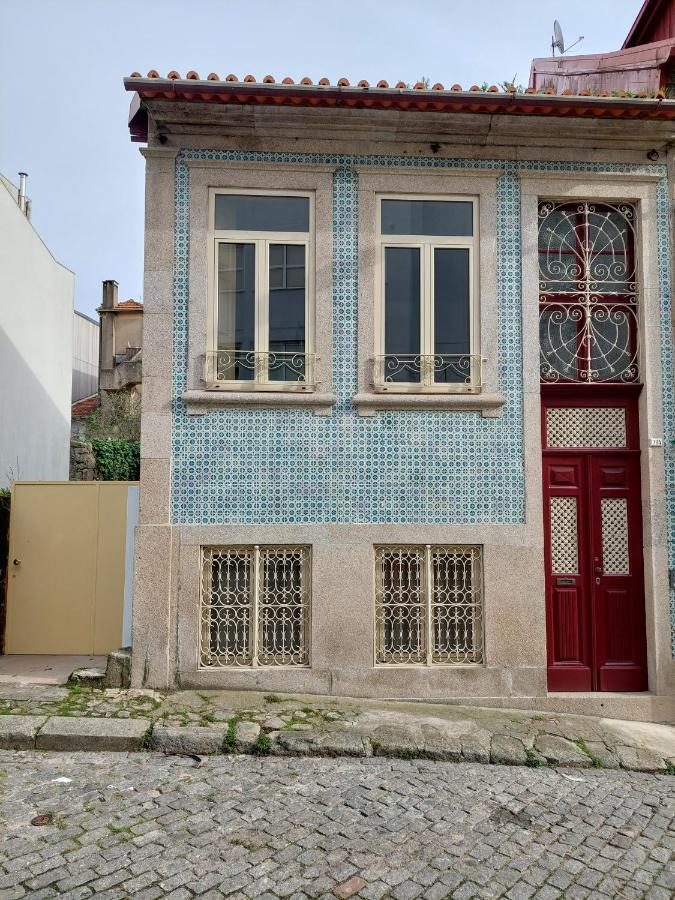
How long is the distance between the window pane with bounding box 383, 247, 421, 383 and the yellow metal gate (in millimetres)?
3482

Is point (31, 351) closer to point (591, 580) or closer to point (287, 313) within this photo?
point (287, 313)

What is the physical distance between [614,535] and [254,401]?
380 centimetres

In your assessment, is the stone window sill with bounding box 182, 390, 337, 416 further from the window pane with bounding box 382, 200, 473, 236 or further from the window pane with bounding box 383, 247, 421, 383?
the window pane with bounding box 382, 200, 473, 236

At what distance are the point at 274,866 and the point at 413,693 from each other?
2.81m

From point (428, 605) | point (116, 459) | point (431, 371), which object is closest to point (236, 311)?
point (431, 371)

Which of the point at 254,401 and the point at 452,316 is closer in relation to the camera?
the point at 254,401

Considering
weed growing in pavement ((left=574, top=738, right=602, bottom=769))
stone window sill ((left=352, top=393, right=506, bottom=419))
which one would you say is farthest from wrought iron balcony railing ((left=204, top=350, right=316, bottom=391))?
weed growing in pavement ((left=574, top=738, right=602, bottom=769))

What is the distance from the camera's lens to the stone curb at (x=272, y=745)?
5.14 meters

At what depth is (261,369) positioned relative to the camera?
21.1 feet

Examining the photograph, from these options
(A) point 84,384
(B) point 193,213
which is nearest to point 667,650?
(B) point 193,213

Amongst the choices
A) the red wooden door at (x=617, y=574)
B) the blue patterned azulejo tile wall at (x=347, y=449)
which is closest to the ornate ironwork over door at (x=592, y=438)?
the red wooden door at (x=617, y=574)

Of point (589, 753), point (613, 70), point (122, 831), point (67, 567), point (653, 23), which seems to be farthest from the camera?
point (653, 23)

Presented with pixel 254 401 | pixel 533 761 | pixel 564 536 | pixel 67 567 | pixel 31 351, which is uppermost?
pixel 31 351

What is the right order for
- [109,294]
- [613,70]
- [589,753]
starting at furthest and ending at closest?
[109,294]
[613,70]
[589,753]
